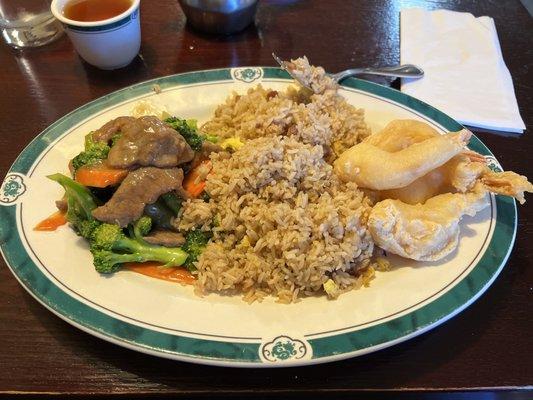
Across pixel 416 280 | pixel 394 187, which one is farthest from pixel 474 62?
pixel 416 280

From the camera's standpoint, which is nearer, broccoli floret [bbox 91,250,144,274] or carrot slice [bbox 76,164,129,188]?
broccoli floret [bbox 91,250,144,274]

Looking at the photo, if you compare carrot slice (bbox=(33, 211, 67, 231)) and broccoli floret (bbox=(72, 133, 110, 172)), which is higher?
broccoli floret (bbox=(72, 133, 110, 172))

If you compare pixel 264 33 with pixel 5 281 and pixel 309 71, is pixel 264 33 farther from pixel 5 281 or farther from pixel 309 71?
pixel 5 281

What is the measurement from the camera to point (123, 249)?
6.07 feet

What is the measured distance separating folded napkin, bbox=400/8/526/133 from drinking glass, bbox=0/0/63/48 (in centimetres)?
224

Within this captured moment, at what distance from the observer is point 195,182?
82.0 inches

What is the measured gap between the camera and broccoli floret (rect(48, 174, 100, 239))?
1859mm

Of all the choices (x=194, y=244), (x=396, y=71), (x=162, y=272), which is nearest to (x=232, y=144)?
(x=194, y=244)

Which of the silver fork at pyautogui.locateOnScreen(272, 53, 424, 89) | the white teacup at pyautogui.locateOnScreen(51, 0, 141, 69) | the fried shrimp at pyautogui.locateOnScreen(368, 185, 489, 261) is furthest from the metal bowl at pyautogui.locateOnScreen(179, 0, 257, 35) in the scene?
the fried shrimp at pyautogui.locateOnScreen(368, 185, 489, 261)

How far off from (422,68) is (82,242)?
209 centimetres

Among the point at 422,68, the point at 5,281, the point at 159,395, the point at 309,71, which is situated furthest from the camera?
the point at 422,68

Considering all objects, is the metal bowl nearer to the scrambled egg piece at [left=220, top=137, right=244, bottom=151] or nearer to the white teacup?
the white teacup

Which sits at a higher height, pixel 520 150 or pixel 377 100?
pixel 377 100

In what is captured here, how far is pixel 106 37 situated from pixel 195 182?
114 centimetres
